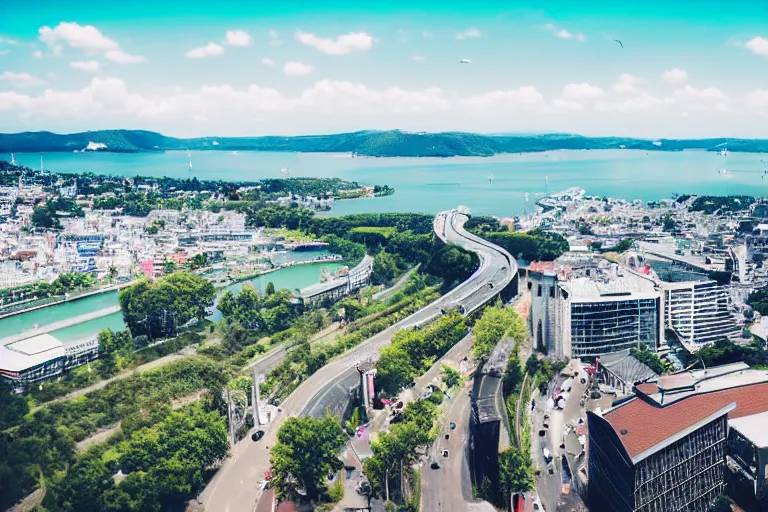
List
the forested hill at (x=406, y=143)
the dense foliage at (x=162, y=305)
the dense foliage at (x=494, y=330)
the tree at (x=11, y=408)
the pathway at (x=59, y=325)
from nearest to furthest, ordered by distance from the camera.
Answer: the tree at (x=11, y=408), the dense foliage at (x=494, y=330), the pathway at (x=59, y=325), the dense foliage at (x=162, y=305), the forested hill at (x=406, y=143)

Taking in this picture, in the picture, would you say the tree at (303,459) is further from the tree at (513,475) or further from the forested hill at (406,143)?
the forested hill at (406,143)

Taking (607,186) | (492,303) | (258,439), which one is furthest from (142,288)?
(607,186)

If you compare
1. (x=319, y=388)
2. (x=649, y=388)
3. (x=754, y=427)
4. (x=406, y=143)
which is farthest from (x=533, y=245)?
(x=406, y=143)

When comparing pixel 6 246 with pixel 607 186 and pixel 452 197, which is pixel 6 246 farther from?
pixel 607 186

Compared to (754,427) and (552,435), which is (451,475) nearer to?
(552,435)

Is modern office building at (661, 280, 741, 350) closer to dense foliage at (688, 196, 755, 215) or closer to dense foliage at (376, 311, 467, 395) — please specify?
dense foliage at (376, 311, 467, 395)

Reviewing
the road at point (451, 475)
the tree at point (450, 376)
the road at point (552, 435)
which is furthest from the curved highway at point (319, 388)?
the road at point (552, 435)

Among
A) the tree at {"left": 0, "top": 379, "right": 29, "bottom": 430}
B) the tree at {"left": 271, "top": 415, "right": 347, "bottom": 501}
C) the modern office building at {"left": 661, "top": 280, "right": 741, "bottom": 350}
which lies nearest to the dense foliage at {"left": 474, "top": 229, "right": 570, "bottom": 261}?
the modern office building at {"left": 661, "top": 280, "right": 741, "bottom": 350}
